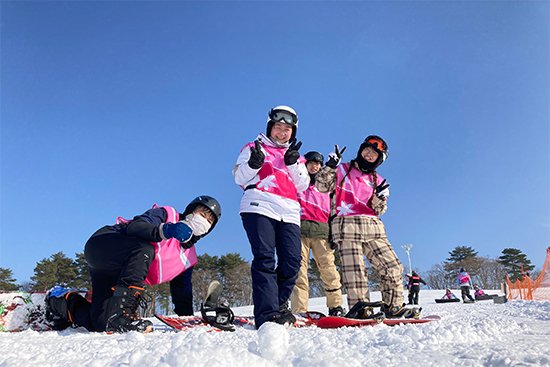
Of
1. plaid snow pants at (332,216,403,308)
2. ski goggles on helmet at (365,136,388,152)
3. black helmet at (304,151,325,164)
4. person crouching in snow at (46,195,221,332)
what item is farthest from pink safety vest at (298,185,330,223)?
person crouching in snow at (46,195,221,332)

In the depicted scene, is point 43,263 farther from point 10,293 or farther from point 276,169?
point 276,169

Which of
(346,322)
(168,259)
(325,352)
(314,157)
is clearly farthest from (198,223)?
(325,352)

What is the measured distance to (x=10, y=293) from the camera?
160 inches

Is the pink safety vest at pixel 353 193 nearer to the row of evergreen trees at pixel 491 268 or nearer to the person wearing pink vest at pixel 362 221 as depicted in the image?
the person wearing pink vest at pixel 362 221

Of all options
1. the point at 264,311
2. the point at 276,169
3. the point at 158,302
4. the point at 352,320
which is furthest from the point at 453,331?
the point at 158,302

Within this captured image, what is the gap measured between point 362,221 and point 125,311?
2618 millimetres

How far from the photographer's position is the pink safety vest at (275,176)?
3740mm

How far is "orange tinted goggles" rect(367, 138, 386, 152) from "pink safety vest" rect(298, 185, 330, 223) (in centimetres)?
125

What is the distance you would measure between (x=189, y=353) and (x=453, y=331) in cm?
131

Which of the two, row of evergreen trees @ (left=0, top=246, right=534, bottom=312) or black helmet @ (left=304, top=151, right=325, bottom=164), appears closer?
black helmet @ (left=304, top=151, right=325, bottom=164)

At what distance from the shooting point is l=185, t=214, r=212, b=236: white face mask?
3891mm

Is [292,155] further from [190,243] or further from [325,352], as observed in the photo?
[325,352]

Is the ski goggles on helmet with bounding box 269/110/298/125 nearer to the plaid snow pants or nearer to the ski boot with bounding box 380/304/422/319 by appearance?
the plaid snow pants

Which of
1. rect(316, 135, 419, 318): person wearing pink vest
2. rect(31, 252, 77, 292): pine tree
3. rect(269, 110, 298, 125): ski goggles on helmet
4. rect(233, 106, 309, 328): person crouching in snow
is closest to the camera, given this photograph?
rect(233, 106, 309, 328): person crouching in snow
